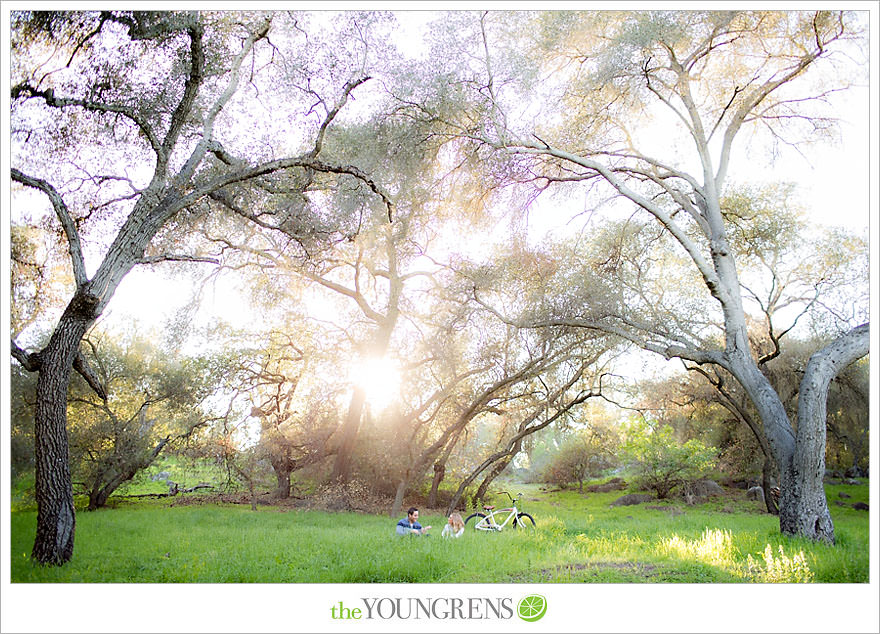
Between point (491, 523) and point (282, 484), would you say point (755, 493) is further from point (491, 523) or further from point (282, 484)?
point (282, 484)

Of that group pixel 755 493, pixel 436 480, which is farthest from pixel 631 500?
pixel 436 480

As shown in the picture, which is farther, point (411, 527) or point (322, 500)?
point (322, 500)

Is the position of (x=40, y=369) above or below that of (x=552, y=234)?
below

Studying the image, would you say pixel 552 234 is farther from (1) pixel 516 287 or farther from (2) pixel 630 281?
(2) pixel 630 281

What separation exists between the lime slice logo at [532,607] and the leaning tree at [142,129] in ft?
12.3

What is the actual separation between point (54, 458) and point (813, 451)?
6.89 metres

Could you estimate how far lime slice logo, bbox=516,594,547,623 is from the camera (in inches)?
153

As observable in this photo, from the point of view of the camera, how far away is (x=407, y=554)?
15.0 feet

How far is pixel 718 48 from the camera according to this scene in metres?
6.51

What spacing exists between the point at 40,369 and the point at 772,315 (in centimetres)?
1017

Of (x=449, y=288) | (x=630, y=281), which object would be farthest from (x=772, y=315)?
(x=449, y=288)

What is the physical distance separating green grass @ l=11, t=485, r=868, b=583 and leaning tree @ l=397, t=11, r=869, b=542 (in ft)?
2.81

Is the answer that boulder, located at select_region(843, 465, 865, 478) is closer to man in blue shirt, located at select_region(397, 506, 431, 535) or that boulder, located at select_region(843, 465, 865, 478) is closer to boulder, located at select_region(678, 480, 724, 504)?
boulder, located at select_region(678, 480, 724, 504)

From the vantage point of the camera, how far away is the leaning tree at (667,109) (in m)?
5.46
